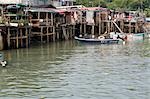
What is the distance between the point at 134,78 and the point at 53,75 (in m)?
4.78

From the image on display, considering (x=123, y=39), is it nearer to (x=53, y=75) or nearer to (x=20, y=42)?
(x=20, y=42)

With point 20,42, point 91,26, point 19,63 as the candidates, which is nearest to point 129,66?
point 19,63

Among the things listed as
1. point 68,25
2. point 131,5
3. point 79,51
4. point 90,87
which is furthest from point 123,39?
point 131,5

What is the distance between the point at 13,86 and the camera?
74.9 feet

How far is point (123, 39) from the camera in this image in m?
50.9

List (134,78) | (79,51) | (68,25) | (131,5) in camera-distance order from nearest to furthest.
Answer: (134,78), (79,51), (68,25), (131,5)

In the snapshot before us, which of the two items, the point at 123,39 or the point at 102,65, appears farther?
the point at 123,39

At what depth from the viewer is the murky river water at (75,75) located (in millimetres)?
21000

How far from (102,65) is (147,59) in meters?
4.91

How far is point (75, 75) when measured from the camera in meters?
25.9

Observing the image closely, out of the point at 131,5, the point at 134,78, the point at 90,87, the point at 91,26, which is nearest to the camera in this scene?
the point at 90,87

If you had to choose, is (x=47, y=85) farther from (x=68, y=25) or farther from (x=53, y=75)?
(x=68, y=25)

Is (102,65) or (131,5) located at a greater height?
(131,5)

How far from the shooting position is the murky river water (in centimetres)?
2100
